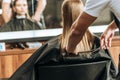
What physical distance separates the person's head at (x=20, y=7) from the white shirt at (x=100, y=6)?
169 centimetres

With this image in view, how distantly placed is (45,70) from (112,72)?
38 centimetres

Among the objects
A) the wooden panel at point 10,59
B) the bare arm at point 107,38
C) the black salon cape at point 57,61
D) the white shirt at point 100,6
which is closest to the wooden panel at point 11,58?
the wooden panel at point 10,59

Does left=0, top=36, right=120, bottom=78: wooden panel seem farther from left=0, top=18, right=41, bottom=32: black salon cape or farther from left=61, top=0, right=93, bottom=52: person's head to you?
left=61, top=0, right=93, bottom=52: person's head

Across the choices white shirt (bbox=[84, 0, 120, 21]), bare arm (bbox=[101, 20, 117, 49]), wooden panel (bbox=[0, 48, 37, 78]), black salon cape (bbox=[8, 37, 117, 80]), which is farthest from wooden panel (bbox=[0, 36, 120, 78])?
white shirt (bbox=[84, 0, 120, 21])

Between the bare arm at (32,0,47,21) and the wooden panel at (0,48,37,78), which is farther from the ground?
the bare arm at (32,0,47,21)

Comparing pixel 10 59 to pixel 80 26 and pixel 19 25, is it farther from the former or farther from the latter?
pixel 80 26

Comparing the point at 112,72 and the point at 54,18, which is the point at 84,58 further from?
the point at 54,18

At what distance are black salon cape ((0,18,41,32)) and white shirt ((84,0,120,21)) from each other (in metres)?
1.73

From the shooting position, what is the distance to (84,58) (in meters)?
1.41

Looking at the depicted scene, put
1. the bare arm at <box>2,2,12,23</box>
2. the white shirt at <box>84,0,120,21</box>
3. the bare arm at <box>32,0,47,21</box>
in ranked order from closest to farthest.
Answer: the white shirt at <box>84,0,120,21</box> → the bare arm at <box>2,2,12,23</box> → the bare arm at <box>32,0,47,21</box>

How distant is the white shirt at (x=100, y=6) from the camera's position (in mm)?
953

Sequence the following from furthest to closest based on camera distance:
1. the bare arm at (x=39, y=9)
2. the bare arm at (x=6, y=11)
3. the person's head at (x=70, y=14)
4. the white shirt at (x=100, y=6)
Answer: the bare arm at (x=39, y=9) → the bare arm at (x=6, y=11) → the person's head at (x=70, y=14) → the white shirt at (x=100, y=6)

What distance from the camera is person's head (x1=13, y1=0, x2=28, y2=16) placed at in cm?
262

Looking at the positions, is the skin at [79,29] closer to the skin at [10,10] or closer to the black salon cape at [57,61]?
the black salon cape at [57,61]
